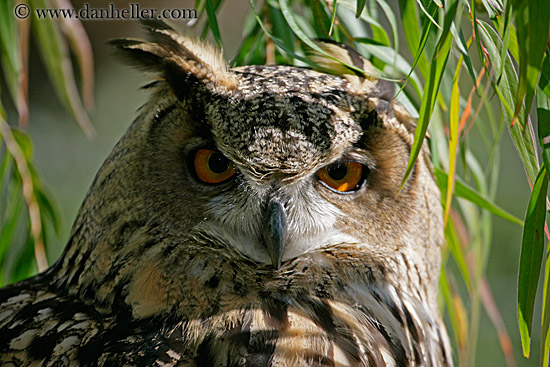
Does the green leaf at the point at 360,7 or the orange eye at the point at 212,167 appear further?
the orange eye at the point at 212,167

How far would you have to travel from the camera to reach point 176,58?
141 cm

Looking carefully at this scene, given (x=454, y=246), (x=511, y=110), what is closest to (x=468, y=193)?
(x=454, y=246)

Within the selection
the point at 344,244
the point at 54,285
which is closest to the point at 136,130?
the point at 54,285

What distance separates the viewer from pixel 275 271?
4.44 ft

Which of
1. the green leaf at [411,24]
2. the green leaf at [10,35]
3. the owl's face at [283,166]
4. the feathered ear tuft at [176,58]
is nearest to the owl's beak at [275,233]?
the owl's face at [283,166]

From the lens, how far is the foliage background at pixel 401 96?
5.08 feet

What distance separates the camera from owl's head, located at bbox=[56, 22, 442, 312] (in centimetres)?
131

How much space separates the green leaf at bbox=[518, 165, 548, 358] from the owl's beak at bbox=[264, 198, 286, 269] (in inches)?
17.2

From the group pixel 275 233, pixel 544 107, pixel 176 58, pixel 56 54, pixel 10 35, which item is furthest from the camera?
pixel 56 54

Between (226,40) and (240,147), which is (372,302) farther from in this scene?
(226,40)

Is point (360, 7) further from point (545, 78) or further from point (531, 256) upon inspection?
point (531, 256)

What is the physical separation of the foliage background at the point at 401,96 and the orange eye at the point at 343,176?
8.9 inches

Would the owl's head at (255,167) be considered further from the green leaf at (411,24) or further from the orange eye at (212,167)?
the green leaf at (411,24)

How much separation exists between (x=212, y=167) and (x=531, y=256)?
0.65 meters
